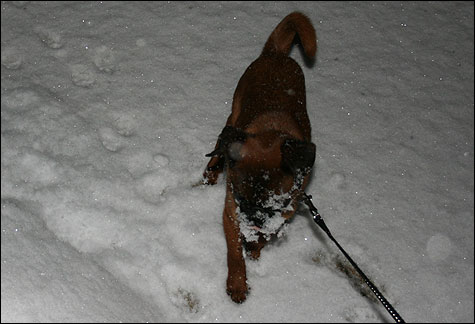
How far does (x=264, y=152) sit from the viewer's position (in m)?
2.31

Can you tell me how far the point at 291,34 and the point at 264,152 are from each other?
1.26 metres

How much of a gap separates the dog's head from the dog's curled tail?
1018 millimetres

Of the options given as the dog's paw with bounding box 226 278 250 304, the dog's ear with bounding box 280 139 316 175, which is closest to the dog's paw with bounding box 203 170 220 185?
the dog's paw with bounding box 226 278 250 304

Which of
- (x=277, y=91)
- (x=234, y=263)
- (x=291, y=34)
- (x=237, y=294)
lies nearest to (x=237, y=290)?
(x=237, y=294)

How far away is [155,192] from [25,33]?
1994mm

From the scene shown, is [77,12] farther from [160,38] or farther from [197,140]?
[197,140]

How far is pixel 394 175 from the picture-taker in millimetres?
3639

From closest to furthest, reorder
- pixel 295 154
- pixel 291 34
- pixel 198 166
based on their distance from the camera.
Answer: pixel 295 154 < pixel 291 34 < pixel 198 166

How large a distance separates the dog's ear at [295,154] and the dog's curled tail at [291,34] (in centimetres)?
105

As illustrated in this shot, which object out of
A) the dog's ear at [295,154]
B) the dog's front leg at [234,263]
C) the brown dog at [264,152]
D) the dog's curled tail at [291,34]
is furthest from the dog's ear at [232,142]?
the dog's curled tail at [291,34]

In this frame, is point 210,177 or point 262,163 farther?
point 210,177

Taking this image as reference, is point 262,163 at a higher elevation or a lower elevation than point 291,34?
lower

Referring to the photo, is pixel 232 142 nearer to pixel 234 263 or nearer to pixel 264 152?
pixel 264 152

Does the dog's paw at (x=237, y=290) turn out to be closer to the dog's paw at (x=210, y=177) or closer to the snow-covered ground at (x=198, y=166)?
the snow-covered ground at (x=198, y=166)
